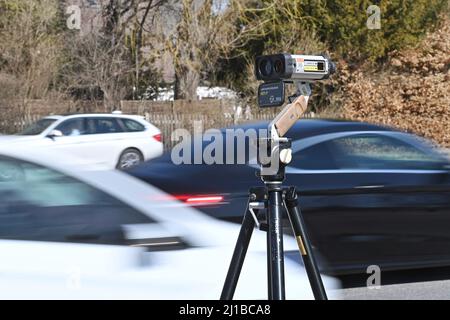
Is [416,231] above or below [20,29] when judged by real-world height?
below

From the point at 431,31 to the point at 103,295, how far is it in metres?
26.3

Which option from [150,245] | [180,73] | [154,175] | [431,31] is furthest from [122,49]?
[150,245]

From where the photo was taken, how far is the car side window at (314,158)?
6.66m

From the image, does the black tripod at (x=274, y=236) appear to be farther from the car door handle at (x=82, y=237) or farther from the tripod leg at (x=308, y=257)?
the car door handle at (x=82, y=237)

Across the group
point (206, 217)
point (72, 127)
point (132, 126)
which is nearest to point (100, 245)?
point (206, 217)

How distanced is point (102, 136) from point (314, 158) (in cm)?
1116

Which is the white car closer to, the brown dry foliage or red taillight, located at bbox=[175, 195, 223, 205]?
the brown dry foliage

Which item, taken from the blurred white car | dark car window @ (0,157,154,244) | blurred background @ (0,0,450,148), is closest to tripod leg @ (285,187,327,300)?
the blurred white car

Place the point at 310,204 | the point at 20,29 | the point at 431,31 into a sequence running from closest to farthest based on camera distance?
1. the point at 310,204
2. the point at 20,29
3. the point at 431,31

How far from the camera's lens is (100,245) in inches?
165

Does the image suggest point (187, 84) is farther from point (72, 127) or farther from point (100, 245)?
point (100, 245)

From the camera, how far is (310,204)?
253 inches
